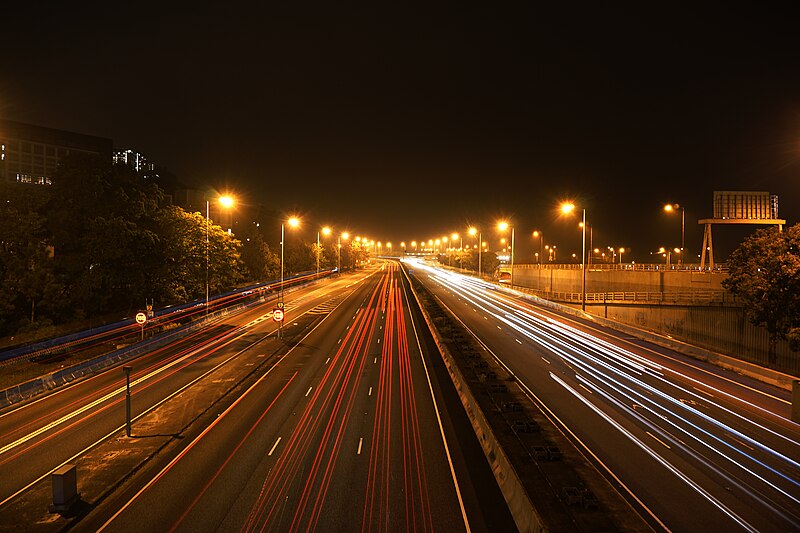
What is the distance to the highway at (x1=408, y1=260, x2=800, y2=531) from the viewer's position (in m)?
11.3

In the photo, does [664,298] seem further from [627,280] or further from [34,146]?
[34,146]

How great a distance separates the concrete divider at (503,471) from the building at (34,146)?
13165 cm

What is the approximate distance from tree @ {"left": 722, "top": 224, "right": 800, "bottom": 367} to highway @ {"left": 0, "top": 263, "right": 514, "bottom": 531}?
22984 millimetres

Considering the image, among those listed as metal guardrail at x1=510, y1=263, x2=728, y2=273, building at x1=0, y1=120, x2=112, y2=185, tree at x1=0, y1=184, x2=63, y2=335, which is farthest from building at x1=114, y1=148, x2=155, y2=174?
tree at x1=0, y1=184, x2=63, y2=335

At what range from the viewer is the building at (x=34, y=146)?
122 metres

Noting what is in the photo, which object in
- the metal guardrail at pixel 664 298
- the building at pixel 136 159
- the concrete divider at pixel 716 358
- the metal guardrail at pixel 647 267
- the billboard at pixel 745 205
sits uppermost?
the building at pixel 136 159

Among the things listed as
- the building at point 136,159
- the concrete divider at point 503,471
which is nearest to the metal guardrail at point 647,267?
the concrete divider at point 503,471

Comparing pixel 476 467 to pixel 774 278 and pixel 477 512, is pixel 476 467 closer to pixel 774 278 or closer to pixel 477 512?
pixel 477 512

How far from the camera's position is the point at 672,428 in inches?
642

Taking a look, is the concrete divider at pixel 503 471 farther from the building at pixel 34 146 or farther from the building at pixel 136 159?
the building at pixel 136 159

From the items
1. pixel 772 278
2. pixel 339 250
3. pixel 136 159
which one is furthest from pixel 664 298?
pixel 136 159

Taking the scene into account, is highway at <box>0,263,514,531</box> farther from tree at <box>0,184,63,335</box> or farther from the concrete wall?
the concrete wall

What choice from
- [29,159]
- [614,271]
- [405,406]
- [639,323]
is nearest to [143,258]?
[405,406]

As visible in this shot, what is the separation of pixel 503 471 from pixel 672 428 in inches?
300
